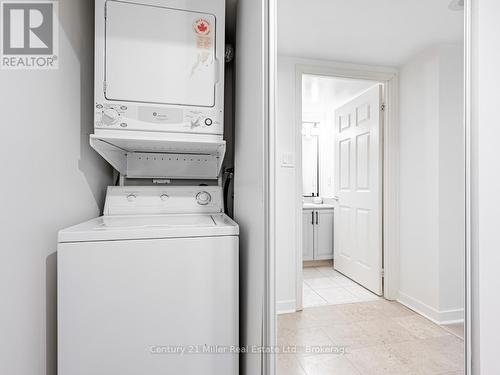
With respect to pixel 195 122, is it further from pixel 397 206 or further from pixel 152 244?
pixel 397 206

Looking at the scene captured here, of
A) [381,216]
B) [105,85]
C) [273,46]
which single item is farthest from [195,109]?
[381,216]

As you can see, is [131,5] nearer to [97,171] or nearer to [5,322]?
[97,171]

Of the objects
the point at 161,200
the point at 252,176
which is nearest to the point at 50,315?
the point at 161,200

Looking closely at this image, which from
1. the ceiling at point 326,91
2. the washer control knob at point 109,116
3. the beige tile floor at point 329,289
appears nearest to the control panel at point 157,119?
the washer control knob at point 109,116

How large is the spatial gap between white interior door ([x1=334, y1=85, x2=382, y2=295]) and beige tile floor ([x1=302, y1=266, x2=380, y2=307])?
0.06 m

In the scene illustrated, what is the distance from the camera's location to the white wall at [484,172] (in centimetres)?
106

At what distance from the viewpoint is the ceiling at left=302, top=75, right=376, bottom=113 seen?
1.51 metres

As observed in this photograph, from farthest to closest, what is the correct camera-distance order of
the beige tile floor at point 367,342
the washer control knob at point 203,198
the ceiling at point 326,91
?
the washer control knob at point 203,198 < the ceiling at point 326,91 < the beige tile floor at point 367,342

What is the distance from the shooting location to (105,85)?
48.9 inches

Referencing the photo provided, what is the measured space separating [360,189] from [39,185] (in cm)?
199

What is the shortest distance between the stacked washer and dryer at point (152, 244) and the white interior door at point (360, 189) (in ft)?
2.91

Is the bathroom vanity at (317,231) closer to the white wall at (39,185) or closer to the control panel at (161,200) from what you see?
the control panel at (161,200)

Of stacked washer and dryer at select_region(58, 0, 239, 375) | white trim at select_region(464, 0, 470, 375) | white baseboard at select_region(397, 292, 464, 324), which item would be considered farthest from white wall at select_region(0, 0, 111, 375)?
white trim at select_region(464, 0, 470, 375)

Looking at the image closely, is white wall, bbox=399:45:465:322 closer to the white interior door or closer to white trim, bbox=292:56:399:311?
white trim, bbox=292:56:399:311
